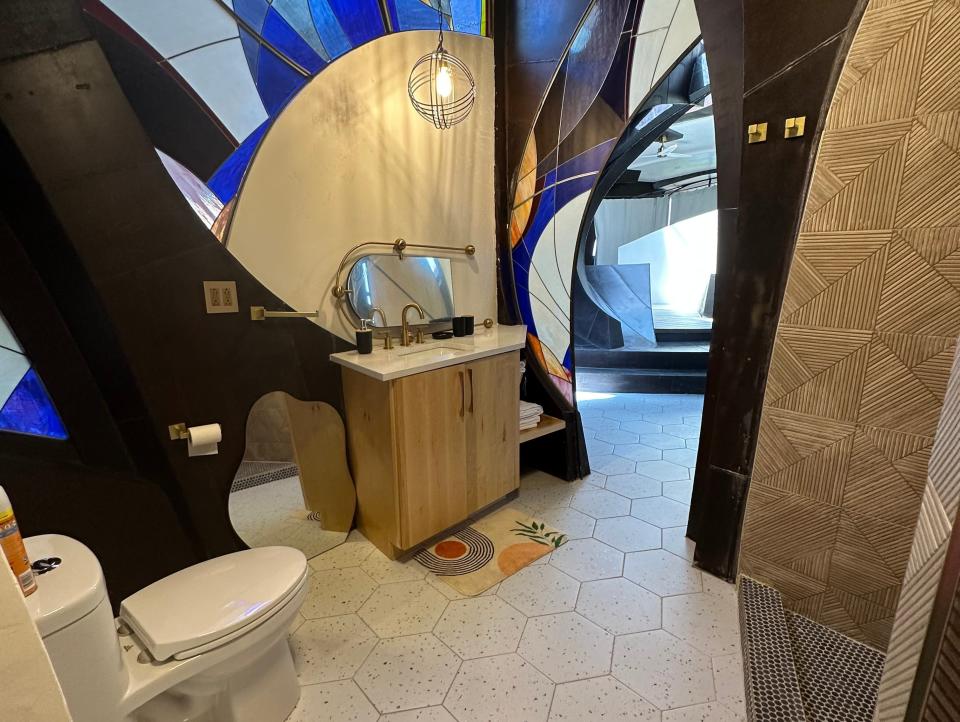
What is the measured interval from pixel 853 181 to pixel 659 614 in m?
1.64

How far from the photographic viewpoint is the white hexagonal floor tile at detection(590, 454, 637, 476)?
110 inches

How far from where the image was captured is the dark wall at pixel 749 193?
1363mm

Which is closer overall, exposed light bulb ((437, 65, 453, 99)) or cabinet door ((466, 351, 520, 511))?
exposed light bulb ((437, 65, 453, 99))

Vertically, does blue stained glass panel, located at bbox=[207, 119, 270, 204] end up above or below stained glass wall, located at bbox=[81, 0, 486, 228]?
below

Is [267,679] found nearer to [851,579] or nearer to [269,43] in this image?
[851,579]

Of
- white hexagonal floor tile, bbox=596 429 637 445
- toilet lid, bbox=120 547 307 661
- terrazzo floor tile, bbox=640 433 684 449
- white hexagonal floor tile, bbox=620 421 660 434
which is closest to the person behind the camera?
toilet lid, bbox=120 547 307 661

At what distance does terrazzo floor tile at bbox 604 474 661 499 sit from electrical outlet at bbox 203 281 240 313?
2212 mm

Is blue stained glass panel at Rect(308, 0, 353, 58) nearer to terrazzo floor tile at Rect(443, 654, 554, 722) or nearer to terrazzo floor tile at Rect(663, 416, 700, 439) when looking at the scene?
terrazzo floor tile at Rect(443, 654, 554, 722)

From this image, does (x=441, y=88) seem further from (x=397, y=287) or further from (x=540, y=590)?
(x=540, y=590)

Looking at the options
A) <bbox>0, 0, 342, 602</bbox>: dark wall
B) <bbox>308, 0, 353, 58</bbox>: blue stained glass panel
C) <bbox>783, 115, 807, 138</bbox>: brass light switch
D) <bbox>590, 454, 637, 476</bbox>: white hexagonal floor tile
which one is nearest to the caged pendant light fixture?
<bbox>308, 0, 353, 58</bbox>: blue stained glass panel

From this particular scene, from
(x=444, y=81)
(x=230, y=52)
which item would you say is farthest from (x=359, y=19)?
(x=230, y=52)

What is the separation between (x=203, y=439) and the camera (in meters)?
1.56

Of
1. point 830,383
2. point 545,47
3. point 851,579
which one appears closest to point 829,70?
point 830,383

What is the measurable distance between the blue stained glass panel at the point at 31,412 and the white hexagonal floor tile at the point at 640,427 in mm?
3404
